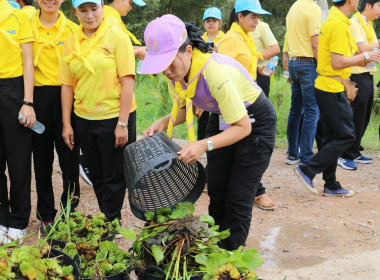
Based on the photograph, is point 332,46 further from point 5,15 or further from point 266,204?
point 5,15

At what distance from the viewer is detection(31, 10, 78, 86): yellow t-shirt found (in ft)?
12.5

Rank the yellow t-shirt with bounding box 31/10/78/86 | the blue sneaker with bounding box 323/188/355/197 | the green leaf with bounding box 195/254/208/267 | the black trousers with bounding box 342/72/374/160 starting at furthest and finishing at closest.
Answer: the black trousers with bounding box 342/72/374/160
the blue sneaker with bounding box 323/188/355/197
the yellow t-shirt with bounding box 31/10/78/86
the green leaf with bounding box 195/254/208/267

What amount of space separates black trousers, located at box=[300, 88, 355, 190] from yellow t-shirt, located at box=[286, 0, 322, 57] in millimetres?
1010

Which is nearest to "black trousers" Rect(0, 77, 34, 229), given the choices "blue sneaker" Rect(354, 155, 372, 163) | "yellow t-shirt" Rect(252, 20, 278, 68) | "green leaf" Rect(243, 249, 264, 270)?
"green leaf" Rect(243, 249, 264, 270)

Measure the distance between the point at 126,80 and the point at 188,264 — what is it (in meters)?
1.77

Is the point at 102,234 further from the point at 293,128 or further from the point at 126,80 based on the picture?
the point at 293,128

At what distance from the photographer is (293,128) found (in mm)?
6520

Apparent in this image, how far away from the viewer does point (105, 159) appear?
3.79 meters

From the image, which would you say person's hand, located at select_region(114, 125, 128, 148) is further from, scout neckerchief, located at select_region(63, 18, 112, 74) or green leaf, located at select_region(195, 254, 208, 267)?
green leaf, located at select_region(195, 254, 208, 267)

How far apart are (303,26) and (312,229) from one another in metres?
2.56

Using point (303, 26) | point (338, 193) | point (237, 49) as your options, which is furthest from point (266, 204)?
point (303, 26)

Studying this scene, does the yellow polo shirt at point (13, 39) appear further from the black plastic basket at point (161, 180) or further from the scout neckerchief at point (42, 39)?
the black plastic basket at point (161, 180)

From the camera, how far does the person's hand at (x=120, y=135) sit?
370 centimetres

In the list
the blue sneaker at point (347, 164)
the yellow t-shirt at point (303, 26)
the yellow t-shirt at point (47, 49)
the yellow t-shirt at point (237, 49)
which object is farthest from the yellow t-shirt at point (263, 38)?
the yellow t-shirt at point (47, 49)
